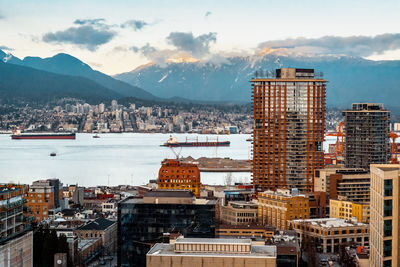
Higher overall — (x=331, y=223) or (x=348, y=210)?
(x=348, y=210)

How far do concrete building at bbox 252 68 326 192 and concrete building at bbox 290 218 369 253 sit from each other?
9373mm

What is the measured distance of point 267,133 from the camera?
3616 cm

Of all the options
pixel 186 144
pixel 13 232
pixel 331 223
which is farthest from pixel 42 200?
pixel 186 144

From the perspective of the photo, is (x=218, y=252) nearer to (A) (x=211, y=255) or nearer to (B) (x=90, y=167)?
(A) (x=211, y=255)

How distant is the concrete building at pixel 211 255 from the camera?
12.5m

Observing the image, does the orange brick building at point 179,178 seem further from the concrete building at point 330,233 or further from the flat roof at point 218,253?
the flat roof at point 218,253

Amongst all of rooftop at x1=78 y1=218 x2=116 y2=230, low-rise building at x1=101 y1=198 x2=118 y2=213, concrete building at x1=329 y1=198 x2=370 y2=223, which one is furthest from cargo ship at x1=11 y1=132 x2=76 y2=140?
rooftop at x1=78 y1=218 x2=116 y2=230

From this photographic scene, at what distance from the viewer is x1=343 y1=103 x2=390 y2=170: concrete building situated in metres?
45.3

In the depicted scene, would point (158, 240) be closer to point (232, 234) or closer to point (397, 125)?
point (232, 234)

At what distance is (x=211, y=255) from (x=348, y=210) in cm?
1772

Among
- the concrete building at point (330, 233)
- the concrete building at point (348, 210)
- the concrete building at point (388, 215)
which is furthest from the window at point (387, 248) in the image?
the concrete building at point (348, 210)

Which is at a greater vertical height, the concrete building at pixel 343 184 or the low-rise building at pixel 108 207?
the concrete building at pixel 343 184

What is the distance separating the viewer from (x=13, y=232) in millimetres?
14883

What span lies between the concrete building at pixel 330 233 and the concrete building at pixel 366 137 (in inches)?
759
